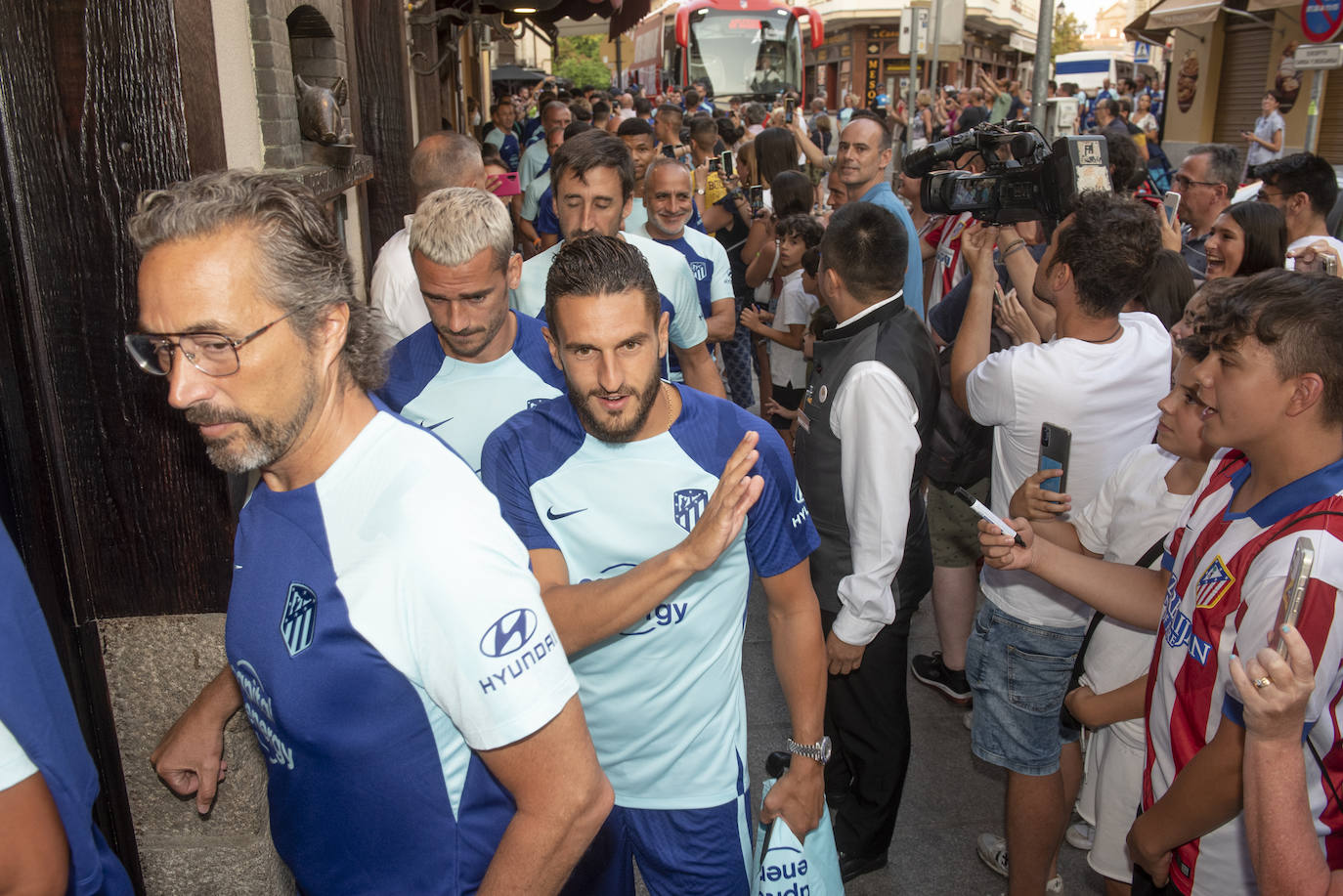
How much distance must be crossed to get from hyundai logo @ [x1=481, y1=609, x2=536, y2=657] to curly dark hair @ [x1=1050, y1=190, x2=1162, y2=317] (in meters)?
2.25

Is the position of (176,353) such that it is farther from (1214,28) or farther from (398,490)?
(1214,28)

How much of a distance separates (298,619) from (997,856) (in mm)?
2690

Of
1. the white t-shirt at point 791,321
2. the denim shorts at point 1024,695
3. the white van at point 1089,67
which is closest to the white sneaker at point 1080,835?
the denim shorts at point 1024,695

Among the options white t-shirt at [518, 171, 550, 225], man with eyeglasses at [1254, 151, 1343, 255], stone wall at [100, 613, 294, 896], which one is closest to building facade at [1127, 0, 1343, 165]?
man with eyeglasses at [1254, 151, 1343, 255]

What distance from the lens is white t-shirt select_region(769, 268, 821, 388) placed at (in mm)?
5867

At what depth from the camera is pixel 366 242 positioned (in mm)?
6500

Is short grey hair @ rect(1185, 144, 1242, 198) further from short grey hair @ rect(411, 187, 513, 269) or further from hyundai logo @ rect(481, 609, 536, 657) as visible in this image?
hyundai logo @ rect(481, 609, 536, 657)

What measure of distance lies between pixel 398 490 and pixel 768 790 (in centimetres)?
134

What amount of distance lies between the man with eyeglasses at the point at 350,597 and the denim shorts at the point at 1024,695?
185cm

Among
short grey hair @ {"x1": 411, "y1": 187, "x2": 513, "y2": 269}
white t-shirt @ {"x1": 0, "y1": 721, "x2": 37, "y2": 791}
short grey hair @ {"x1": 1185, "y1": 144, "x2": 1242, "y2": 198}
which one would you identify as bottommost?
white t-shirt @ {"x1": 0, "y1": 721, "x2": 37, "y2": 791}

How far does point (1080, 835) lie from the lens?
3504 millimetres

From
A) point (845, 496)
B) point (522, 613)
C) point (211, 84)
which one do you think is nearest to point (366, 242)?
point (211, 84)

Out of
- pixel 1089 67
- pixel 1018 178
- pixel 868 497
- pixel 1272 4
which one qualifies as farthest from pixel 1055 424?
pixel 1089 67

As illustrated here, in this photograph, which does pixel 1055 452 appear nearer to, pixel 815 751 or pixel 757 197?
pixel 815 751
